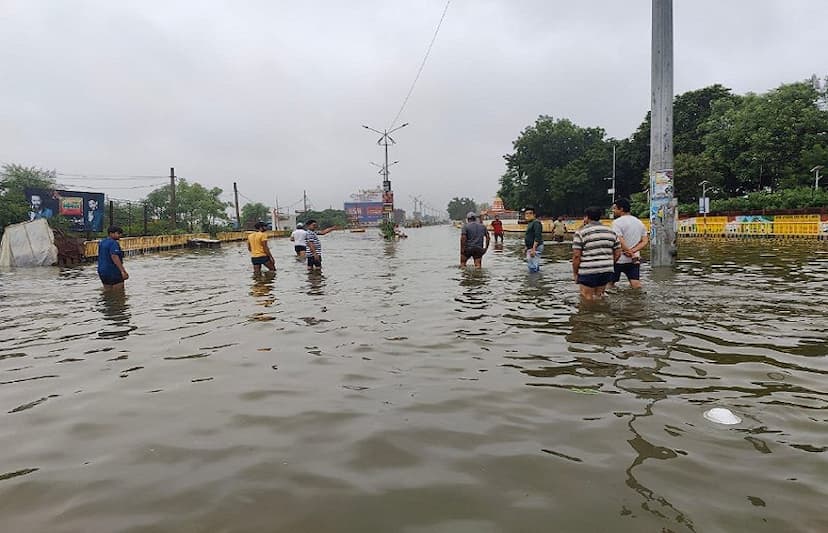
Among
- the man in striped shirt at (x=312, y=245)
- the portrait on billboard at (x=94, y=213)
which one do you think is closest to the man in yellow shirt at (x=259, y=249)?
the man in striped shirt at (x=312, y=245)

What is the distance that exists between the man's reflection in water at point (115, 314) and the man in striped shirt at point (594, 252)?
250 inches

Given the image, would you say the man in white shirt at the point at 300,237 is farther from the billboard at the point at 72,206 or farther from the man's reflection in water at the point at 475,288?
the billboard at the point at 72,206

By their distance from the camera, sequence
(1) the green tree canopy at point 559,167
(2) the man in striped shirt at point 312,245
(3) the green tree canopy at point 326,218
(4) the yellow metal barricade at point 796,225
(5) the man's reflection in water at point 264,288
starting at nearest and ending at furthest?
(5) the man's reflection in water at point 264,288 < (2) the man in striped shirt at point 312,245 < (4) the yellow metal barricade at point 796,225 < (1) the green tree canopy at point 559,167 < (3) the green tree canopy at point 326,218

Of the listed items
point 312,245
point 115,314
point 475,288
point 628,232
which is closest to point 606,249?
point 628,232

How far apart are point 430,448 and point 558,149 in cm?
6590

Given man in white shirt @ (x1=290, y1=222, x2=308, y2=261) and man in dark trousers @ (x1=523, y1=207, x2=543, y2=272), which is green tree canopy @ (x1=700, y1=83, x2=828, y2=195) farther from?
man in white shirt @ (x1=290, y1=222, x2=308, y2=261)

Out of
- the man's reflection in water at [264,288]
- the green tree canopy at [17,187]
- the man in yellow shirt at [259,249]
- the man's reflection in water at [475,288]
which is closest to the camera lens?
the man's reflection in water at [475,288]

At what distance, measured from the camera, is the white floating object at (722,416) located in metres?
3.26

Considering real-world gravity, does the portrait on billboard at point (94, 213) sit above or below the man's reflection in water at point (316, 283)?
above

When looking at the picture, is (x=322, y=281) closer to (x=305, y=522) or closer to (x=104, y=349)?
(x=104, y=349)

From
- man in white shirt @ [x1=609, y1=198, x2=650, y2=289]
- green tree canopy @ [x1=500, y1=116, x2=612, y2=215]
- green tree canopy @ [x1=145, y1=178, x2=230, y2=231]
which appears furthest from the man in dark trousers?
green tree canopy @ [x1=145, y1=178, x2=230, y2=231]

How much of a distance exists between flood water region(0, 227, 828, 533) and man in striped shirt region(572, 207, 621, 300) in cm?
47

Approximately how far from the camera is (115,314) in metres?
7.94

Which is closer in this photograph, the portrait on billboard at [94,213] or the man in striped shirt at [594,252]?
the man in striped shirt at [594,252]
